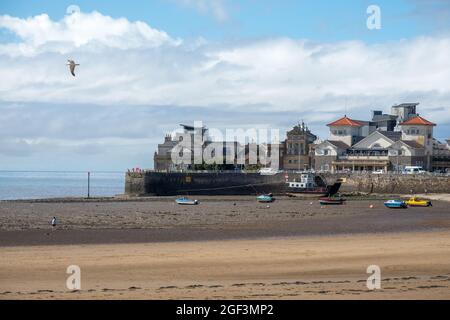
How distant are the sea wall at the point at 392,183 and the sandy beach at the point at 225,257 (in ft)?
127

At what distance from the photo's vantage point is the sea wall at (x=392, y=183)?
273 feet

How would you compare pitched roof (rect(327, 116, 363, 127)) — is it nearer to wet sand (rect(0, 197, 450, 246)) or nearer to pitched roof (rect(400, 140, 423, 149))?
pitched roof (rect(400, 140, 423, 149))

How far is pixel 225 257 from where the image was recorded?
26.0 meters

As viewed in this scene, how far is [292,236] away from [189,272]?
12.0 meters

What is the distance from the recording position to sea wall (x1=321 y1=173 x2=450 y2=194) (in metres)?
83.2

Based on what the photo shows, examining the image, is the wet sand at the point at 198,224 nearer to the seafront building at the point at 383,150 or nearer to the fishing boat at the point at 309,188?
the fishing boat at the point at 309,188

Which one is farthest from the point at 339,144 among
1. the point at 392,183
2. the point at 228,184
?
the point at 228,184

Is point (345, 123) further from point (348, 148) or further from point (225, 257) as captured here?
point (225, 257)

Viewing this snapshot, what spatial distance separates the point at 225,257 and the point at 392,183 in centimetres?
6144

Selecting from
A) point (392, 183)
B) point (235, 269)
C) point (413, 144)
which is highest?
point (413, 144)

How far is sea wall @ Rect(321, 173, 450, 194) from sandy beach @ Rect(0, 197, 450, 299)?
38.7m

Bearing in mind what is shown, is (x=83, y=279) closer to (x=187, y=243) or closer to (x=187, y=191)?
(x=187, y=243)

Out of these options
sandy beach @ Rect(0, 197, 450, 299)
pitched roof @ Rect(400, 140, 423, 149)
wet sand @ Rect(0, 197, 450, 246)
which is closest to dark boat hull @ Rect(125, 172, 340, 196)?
pitched roof @ Rect(400, 140, 423, 149)

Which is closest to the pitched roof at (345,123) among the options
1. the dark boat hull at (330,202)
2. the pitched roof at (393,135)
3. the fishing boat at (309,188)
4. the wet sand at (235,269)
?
the pitched roof at (393,135)
